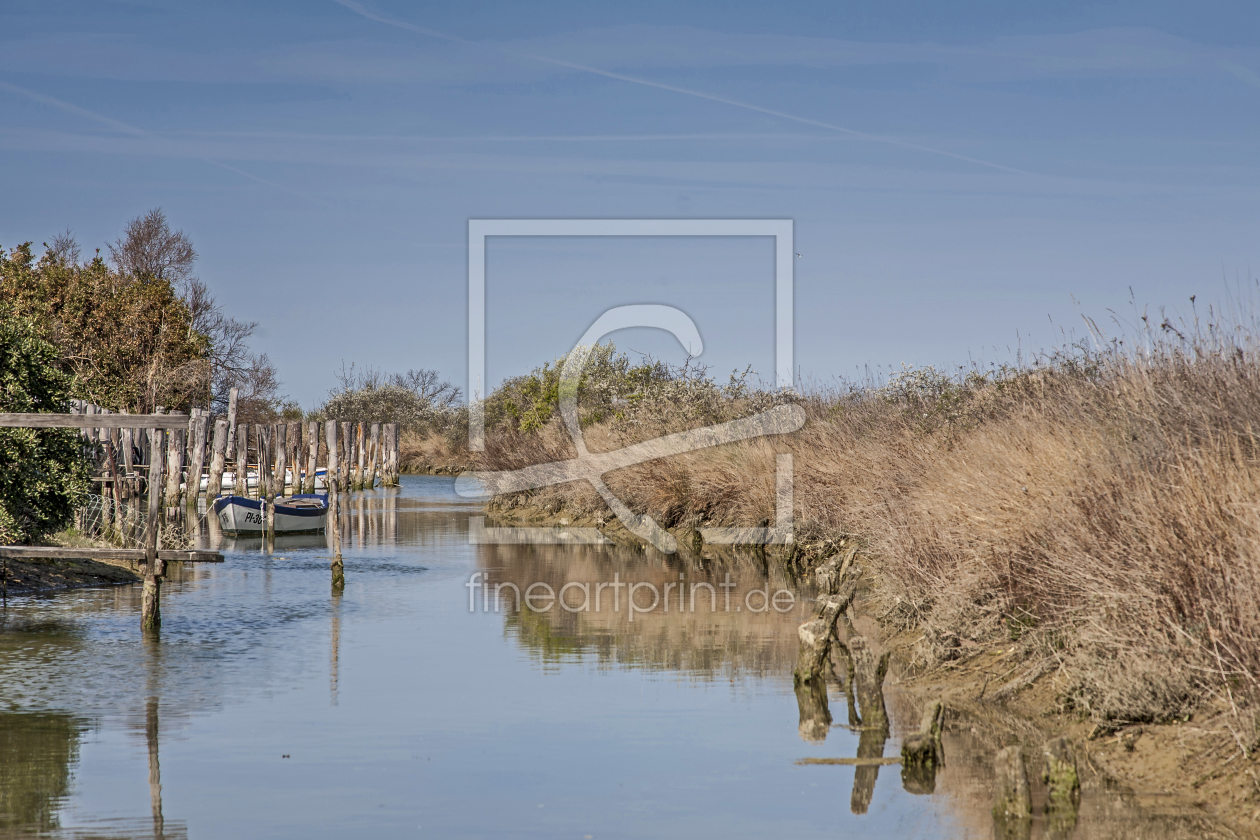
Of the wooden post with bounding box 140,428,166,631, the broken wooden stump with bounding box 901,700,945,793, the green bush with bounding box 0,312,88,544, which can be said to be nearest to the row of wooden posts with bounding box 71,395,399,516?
the green bush with bounding box 0,312,88,544

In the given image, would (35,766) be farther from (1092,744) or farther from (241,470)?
(241,470)

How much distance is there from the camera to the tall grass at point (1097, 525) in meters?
8.14

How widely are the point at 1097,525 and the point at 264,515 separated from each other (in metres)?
28.5

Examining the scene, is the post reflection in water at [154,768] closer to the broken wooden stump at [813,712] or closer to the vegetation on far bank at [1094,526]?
the broken wooden stump at [813,712]

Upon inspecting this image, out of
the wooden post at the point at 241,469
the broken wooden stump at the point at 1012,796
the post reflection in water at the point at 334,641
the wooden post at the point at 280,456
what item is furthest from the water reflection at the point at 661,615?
the wooden post at the point at 280,456

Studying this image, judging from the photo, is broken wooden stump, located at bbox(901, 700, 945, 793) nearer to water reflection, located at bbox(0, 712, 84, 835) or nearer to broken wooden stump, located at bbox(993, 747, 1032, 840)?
broken wooden stump, located at bbox(993, 747, 1032, 840)

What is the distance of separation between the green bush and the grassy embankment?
11.2m

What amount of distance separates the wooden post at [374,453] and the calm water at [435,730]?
45552mm

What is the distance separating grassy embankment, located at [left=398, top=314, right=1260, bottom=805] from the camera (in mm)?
8102

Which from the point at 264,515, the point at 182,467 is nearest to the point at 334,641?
the point at 264,515

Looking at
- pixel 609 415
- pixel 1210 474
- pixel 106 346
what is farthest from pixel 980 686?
pixel 106 346

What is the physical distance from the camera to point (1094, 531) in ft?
31.3

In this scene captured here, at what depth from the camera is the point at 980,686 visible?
11.0 metres

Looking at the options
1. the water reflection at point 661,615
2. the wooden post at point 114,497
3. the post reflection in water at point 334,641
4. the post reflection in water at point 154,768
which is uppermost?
the wooden post at point 114,497
